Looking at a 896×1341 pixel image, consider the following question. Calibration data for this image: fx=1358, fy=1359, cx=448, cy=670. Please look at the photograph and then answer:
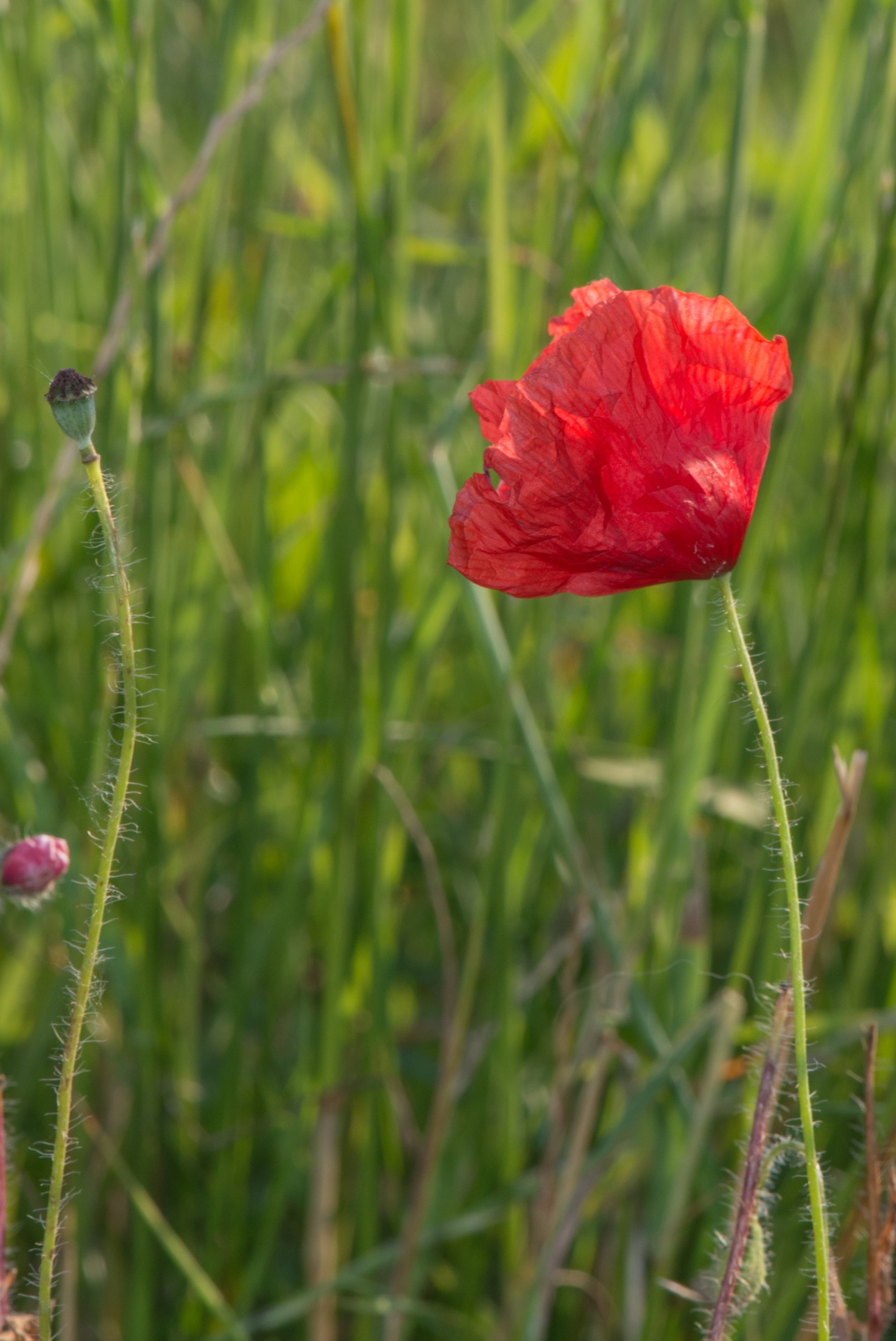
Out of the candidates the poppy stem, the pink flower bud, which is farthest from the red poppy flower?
the pink flower bud

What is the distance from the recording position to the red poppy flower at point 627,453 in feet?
1.18

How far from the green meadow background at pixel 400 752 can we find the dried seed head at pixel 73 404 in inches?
11.1

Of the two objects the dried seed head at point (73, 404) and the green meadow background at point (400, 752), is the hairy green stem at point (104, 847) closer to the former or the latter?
the dried seed head at point (73, 404)

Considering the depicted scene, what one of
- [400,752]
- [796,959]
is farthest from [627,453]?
[400,752]

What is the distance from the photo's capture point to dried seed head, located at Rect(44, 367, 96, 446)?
1.03ft

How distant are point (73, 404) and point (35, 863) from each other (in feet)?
0.54

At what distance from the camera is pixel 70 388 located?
317 millimetres

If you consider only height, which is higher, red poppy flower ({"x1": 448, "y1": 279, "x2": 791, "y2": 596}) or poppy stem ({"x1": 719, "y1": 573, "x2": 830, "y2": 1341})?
red poppy flower ({"x1": 448, "y1": 279, "x2": 791, "y2": 596})

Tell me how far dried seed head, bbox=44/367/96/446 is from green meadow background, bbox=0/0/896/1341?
0.28 m

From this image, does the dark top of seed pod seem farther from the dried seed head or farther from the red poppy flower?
the red poppy flower

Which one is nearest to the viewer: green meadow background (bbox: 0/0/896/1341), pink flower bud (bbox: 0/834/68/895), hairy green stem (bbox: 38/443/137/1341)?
hairy green stem (bbox: 38/443/137/1341)

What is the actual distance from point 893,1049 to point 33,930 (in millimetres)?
519

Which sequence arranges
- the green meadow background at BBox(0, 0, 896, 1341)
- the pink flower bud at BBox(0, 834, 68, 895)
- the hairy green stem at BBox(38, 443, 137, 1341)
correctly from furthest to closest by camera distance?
the green meadow background at BBox(0, 0, 896, 1341)
the pink flower bud at BBox(0, 834, 68, 895)
the hairy green stem at BBox(38, 443, 137, 1341)

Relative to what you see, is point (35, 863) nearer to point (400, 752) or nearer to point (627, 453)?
point (627, 453)
